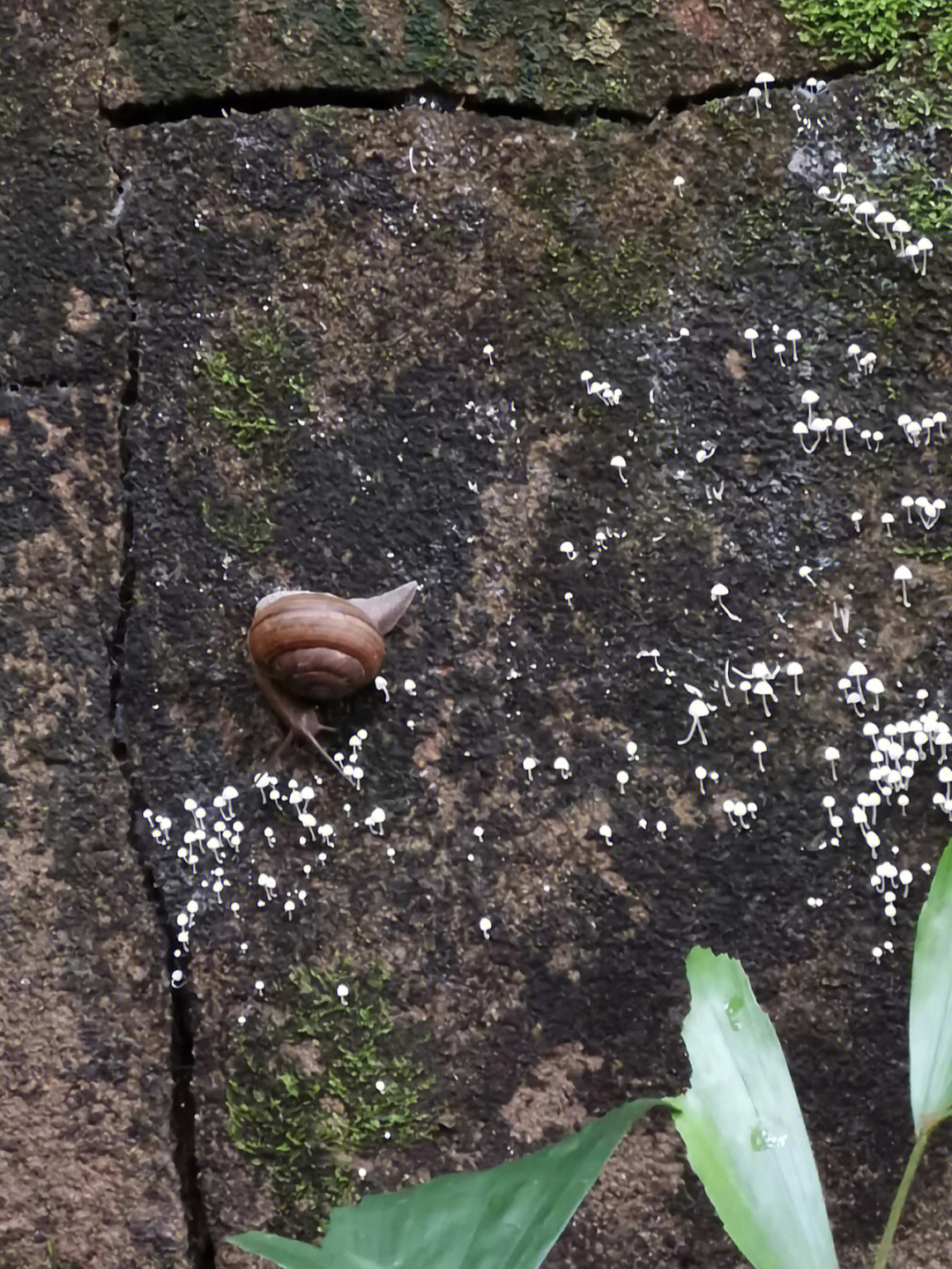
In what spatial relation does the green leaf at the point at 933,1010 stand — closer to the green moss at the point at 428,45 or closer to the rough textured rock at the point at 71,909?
the rough textured rock at the point at 71,909

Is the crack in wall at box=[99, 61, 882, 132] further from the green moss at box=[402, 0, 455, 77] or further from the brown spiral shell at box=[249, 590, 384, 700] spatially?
the brown spiral shell at box=[249, 590, 384, 700]

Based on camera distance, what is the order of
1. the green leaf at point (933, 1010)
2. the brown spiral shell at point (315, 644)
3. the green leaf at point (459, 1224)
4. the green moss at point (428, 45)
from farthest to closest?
the green moss at point (428, 45) < the brown spiral shell at point (315, 644) < the green leaf at point (933, 1010) < the green leaf at point (459, 1224)

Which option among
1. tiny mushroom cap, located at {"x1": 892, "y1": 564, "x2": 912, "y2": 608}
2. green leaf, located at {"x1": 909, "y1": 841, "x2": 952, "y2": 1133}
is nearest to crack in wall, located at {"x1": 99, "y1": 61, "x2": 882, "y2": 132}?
tiny mushroom cap, located at {"x1": 892, "y1": 564, "x2": 912, "y2": 608}

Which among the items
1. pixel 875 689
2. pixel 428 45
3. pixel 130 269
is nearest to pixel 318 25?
pixel 428 45

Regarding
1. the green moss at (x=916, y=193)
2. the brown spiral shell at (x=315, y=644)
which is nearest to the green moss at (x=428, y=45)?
the green moss at (x=916, y=193)

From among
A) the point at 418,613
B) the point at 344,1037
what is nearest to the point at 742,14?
the point at 418,613

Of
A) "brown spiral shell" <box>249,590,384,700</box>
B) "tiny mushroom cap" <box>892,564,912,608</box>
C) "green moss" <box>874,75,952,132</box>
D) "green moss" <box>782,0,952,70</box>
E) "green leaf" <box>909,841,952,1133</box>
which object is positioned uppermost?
"green moss" <box>782,0,952,70</box>
